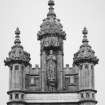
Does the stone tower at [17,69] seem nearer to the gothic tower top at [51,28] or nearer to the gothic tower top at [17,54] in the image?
the gothic tower top at [17,54]

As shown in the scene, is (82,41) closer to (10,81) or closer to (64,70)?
(64,70)

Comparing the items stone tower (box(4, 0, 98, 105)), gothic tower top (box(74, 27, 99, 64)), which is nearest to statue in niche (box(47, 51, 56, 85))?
stone tower (box(4, 0, 98, 105))

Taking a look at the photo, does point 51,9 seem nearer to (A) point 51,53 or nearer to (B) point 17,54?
(A) point 51,53

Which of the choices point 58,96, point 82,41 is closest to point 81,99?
point 58,96

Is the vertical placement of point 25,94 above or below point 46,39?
below

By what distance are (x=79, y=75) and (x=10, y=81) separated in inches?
283

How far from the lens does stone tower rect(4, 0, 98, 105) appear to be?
66.6 metres

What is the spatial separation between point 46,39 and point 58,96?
652 centimetres

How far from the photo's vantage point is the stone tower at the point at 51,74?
66.6 metres

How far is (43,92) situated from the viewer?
67.0 metres

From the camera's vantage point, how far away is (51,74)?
68000 millimetres

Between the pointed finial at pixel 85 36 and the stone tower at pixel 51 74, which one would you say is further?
the pointed finial at pixel 85 36

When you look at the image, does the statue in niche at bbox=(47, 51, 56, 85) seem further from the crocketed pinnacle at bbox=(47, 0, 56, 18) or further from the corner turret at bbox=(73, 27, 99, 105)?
the crocketed pinnacle at bbox=(47, 0, 56, 18)

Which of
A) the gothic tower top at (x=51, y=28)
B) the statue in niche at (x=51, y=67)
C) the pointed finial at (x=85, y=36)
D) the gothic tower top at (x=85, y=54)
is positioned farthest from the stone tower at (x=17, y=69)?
the pointed finial at (x=85, y=36)
